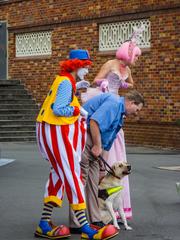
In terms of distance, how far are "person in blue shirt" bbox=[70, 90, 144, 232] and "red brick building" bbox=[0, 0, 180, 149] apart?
1072 cm

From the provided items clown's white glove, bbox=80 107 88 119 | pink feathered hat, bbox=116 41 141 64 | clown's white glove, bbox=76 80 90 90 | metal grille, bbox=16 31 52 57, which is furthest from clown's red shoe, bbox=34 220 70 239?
metal grille, bbox=16 31 52 57

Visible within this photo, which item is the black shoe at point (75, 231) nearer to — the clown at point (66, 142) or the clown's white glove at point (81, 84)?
the clown at point (66, 142)

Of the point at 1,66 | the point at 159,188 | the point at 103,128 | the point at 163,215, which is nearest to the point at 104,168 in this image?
the point at 103,128

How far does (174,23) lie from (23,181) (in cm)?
816

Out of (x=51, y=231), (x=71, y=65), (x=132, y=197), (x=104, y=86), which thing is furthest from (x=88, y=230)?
(x=132, y=197)

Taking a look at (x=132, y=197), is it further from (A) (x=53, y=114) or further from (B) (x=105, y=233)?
(A) (x=53, y=114)

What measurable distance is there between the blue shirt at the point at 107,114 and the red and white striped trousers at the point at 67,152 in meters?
0.37

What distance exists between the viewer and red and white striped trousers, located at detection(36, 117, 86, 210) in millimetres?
7180

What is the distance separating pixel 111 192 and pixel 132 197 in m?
2.63

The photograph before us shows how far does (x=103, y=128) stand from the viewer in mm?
7652

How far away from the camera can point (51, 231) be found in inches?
291

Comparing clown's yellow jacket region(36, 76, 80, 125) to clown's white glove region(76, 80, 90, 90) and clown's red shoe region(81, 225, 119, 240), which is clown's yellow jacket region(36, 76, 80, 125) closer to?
clown's white glove region(76, 80, 90, 90)

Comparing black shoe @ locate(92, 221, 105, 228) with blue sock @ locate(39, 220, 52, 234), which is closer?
blue sock @ locate(39, 220, 52, 234)

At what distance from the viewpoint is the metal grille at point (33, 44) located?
902 inches
